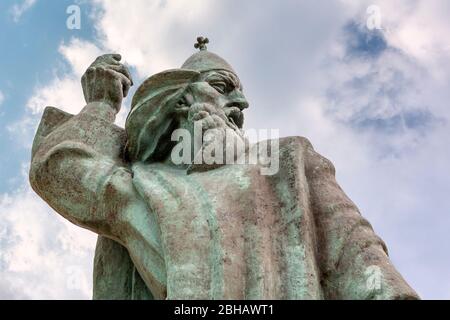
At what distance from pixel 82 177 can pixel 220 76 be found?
1362mm

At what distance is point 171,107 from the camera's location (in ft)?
16.5

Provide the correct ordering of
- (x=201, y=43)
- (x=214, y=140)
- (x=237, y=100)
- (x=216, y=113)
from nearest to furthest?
(x=214, y=140)
(x=216, y=113)
(x=237, y=100)
(x=201, y=43)

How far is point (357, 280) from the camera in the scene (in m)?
3.87

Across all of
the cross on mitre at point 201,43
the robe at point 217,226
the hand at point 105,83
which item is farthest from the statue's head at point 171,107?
the cross on mitre at point 201,43

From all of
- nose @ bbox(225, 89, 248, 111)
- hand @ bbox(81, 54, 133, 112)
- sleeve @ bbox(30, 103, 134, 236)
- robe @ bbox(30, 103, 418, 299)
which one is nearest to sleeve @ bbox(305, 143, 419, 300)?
robe @ bbox(30, 103, 418, 299)

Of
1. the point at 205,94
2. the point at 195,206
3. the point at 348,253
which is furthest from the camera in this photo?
the point at 205,94

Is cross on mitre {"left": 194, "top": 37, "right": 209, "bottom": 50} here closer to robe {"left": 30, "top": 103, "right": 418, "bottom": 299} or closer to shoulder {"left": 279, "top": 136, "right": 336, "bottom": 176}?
robe {"left": 30, "top": 103, "right": 418, "bottom": 299}

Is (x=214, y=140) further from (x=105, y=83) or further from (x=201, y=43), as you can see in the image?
(x=201, y=43)

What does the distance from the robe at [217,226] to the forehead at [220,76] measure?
2.70 ft

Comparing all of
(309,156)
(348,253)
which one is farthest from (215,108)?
(348,253)

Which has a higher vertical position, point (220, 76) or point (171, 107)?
point (220, 76)

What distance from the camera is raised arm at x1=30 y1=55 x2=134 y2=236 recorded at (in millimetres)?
4504

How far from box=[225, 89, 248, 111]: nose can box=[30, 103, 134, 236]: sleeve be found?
0.94 metres
